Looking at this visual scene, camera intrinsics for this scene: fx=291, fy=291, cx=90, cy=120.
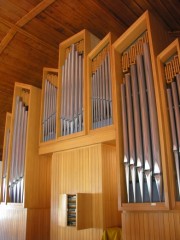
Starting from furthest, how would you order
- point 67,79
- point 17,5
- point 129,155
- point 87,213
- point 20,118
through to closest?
A: 1. point 20,118
2. point 67,79
3. point 17,5
4. point 87,213
5. point 129,155

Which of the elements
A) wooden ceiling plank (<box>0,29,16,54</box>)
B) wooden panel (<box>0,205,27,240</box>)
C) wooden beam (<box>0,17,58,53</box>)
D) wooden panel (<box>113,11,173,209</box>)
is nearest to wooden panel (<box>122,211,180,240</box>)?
wooden panel (<box>113,11,173,209</box>)

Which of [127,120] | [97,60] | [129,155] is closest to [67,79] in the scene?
[97,60]

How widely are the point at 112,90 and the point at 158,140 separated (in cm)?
144

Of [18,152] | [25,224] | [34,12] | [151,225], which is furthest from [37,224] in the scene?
[34,12]

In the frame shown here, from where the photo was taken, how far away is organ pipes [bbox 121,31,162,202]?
4117 mm

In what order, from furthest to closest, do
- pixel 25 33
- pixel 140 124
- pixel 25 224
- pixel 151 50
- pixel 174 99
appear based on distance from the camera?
1. pixel 25 33
2. pixel 25 224
3. pixel 151 50
4. pixel 140 124
5. pixel 174 99

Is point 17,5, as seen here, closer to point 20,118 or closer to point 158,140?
point 20,118

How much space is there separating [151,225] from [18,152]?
13.3 feet

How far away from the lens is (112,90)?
5.18 meters

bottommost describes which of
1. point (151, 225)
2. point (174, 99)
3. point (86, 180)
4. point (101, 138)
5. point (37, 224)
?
point (37, 224)

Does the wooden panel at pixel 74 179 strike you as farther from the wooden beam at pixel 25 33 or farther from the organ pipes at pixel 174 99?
the wooden beam at pixel 25 33

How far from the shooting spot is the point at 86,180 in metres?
5.32

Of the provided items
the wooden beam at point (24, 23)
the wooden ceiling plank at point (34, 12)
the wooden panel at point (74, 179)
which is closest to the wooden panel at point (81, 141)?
the wooden panel at point (74, 179)

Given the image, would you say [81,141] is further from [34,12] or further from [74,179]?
[34,12]
